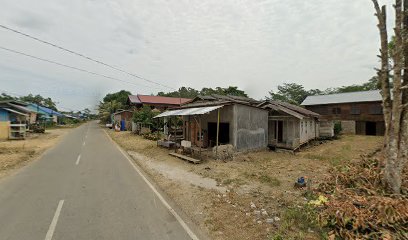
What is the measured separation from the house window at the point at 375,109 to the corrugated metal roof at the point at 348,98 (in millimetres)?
900

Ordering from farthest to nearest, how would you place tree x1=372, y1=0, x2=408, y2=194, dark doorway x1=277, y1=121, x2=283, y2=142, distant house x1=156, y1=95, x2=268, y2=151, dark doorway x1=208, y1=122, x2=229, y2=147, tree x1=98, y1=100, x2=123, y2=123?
tree x1=98, y1=100, x2=123, y2=123 < dark doorway x1=277, y1=121, x2=283, y2=142 < dark doorway x1=208, y1=122, x2=229, y2=147 < distant house x1=156, y1=95, x2=268, y2=151 < tree x1=372, y1=0, x2=408, y2=194

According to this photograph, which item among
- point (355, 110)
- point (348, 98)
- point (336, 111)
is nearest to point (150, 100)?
point (336, 111)

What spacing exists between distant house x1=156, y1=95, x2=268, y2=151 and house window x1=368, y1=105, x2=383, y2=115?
2110cm

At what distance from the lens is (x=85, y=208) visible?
6.14 metres

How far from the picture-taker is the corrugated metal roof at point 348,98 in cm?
3058

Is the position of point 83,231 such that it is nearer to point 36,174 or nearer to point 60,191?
point 60,191

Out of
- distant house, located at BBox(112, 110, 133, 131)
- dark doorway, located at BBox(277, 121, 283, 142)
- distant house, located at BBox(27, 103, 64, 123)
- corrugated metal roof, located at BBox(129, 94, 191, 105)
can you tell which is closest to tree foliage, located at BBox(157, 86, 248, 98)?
corrugated metal roof, located at BBox(129, 94, 191, 105)

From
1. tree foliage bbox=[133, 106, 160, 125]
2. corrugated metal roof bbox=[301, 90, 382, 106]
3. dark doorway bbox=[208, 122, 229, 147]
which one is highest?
corrugated metal roof bbox=[301, 90, 382, 106]

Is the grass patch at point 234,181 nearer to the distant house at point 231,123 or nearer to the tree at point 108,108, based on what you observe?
the distant house at point 231,123

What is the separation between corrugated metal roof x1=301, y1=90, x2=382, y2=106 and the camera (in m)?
30.6

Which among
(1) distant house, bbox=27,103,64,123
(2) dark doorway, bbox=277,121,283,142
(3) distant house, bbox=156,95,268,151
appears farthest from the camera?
(1) distant house, bbox=27,103,64,123

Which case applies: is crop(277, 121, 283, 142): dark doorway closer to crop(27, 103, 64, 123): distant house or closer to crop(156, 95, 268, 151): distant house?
crop(156, 95, 268, 151): distant house

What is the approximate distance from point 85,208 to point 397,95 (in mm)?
9064

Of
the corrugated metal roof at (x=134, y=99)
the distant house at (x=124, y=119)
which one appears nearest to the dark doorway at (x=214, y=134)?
the distant house at (x=124, y=119)
